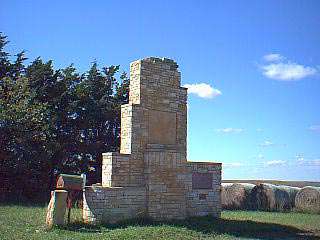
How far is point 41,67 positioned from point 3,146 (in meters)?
5.83

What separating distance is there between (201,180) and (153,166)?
8.83ft

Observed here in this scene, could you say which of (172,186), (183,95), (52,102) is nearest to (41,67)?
(52,102)

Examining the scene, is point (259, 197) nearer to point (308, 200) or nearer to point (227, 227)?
point (308, 200)

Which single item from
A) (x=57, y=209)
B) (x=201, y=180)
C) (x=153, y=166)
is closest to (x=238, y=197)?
(x=201, y=180)

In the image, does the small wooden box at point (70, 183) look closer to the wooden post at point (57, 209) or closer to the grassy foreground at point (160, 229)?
the wooden post at point (57, 209)

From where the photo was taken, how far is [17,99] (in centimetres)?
2406

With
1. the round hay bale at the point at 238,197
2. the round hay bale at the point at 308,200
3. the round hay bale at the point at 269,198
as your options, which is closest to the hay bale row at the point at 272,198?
the round hay bale at the point at 269,198

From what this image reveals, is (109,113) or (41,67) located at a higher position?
(41,67)

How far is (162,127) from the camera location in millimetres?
16125

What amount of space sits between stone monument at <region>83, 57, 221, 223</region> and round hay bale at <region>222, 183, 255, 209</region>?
6614 mm

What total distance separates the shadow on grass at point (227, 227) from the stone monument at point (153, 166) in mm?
457

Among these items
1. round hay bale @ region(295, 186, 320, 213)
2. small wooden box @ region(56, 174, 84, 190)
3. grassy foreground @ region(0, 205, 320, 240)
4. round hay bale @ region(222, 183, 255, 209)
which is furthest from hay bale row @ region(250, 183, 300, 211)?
small wooden box @ region(56, 174, 84, 190)

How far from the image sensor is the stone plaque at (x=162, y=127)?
1573cm

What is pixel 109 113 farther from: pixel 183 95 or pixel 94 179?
pixel 183 95
